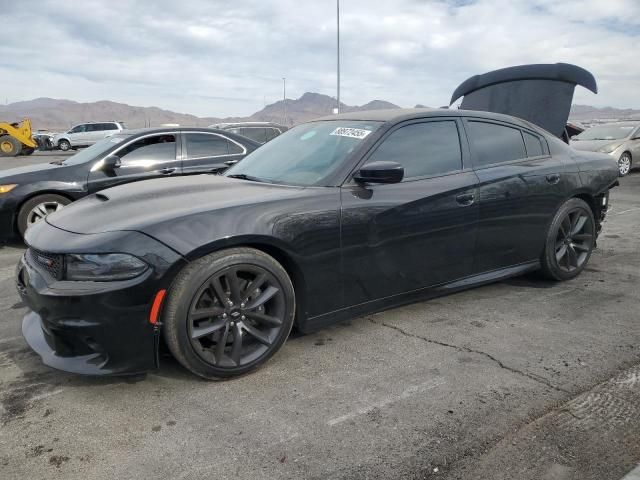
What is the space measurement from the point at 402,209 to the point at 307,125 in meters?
1.22

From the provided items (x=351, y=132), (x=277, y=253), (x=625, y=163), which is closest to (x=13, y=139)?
(x=625, y=163)

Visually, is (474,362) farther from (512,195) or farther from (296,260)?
(512,195)

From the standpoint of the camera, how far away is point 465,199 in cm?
359

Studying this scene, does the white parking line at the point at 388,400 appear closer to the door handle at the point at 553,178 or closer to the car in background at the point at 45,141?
the door handle at the point at 553,178

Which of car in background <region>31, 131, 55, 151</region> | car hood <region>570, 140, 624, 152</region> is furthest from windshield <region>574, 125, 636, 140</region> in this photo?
car in background <region>31, 131, 55, 151</region>

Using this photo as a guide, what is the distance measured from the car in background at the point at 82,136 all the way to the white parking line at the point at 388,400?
113 ft

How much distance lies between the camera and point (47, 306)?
8.16 feet

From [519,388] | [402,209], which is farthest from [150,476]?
[402,209]

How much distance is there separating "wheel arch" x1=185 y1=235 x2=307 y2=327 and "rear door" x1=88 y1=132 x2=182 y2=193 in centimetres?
394

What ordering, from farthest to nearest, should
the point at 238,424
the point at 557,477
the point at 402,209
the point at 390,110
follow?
the point at 390,110, the point at 402,209, the point at 238,424, the point at 557,477

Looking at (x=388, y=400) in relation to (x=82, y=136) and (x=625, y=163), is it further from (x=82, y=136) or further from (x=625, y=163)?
(x=82, y=136)

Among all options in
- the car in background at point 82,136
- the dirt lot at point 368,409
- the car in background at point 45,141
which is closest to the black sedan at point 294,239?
the dirt lot at point 368,409

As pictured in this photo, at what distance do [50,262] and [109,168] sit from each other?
404cm

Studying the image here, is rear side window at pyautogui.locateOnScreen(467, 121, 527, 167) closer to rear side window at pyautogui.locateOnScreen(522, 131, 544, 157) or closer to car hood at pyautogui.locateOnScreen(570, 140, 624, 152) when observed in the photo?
rear side window at pyautogui.locateOnScreen(522, 131, 544, 157)
